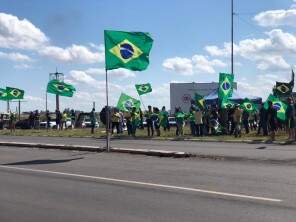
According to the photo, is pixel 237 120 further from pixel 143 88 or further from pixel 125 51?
pixel 143 88

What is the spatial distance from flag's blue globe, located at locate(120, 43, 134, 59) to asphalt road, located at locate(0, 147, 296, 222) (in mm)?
4882

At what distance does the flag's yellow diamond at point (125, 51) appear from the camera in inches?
806

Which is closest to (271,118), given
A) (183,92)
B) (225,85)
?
(225,85)

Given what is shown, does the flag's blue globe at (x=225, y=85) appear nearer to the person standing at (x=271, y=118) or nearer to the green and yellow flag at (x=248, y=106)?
the green and yellow flag at (x=248, y=106)

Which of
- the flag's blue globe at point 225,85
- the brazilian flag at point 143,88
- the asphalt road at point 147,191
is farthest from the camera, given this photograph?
the brazilian flag at point 143,88

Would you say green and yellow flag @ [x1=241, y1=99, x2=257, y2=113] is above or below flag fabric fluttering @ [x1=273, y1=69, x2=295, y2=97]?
below

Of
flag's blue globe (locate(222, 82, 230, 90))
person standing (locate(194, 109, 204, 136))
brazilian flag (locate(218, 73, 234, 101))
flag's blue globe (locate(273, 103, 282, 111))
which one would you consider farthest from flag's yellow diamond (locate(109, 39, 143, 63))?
flag's blue globe (locate(222, 82, 230, 90))

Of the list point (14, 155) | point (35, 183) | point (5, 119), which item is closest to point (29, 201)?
point (35, 183)

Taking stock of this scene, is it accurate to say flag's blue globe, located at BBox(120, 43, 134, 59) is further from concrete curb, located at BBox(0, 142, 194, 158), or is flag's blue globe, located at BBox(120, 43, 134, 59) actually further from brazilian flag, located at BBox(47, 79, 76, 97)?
brazilian flag, located at BBox(47, 79, 76, 97)

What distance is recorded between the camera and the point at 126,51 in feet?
67.6

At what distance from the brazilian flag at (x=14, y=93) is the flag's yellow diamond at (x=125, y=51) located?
2486 cm

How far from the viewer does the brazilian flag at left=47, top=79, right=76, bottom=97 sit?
4056 centimetres

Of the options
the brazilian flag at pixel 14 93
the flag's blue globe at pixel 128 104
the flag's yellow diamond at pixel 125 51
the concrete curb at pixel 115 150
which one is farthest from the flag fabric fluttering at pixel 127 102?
the flag's yellow diamond at pixel 125 51

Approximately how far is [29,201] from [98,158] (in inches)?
322
